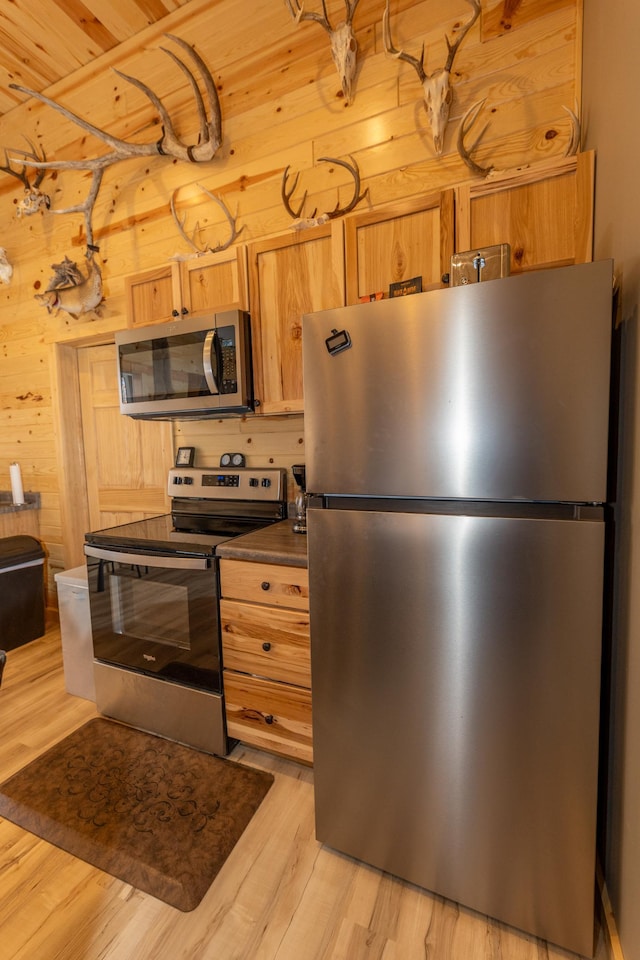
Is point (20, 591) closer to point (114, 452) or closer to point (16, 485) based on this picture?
point (16, 485)

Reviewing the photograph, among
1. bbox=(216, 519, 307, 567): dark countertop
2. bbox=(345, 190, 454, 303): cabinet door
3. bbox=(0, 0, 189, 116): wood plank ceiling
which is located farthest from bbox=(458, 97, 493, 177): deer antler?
bbox=(0, 0, 189, 116): wood plank ceiling

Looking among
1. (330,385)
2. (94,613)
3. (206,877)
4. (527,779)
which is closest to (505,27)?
(330,385)

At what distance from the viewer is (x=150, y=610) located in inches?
72.8

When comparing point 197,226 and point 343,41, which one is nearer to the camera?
point 343,41

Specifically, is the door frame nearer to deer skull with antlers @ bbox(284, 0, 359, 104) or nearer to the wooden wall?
the wooden wall

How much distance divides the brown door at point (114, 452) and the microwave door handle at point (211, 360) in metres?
0.82

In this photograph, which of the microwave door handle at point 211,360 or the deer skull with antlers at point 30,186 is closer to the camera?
the microwave door handle at point 211,360

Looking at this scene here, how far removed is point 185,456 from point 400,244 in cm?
156

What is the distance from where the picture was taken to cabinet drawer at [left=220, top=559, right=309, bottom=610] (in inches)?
60.7

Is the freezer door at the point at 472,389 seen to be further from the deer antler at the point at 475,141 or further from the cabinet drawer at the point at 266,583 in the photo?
the deer antler at the point at 475,141

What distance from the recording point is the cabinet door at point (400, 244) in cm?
148

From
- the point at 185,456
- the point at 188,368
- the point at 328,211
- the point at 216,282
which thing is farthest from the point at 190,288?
the point at 185,456

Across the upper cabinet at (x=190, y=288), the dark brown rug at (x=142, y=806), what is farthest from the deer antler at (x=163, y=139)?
the dark brown rug at (x=142, y=806)

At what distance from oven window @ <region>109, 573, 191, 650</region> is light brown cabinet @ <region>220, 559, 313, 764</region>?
0.68 feet
